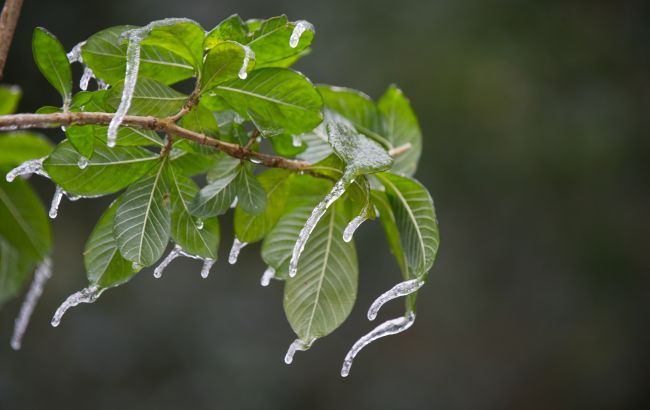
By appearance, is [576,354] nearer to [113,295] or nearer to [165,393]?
[165,393]

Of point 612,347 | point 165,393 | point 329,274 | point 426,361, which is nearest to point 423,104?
point 426,361

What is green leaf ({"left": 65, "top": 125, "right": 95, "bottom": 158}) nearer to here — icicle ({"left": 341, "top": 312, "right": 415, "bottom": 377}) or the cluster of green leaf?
the cluster of green leaf

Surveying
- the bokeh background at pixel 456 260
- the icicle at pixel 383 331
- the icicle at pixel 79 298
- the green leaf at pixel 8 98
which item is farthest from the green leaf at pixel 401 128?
the bokeh background at pixel 456 260

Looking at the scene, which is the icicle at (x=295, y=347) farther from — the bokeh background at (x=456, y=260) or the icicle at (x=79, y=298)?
→ the bokeh background at (x=456, y=260)

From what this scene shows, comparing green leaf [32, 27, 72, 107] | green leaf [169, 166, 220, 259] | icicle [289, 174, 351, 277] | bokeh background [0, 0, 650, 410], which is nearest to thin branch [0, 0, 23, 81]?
green leaf [32, 27, 72, 107]

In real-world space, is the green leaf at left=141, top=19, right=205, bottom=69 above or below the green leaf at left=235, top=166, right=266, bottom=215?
above

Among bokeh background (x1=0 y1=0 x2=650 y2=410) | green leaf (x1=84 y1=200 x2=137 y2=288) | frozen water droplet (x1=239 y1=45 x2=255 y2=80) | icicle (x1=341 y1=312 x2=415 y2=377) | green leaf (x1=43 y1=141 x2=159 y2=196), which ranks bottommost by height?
bokeh background (x1=0 y1=0 x2=650 y2=410)

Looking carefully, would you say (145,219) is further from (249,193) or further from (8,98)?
(8,98)
